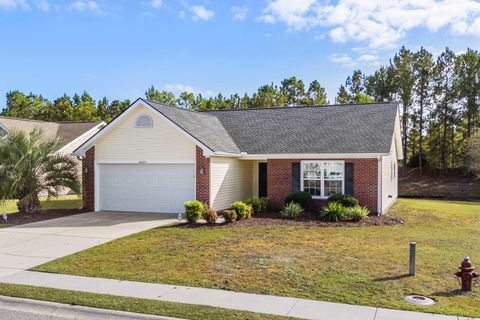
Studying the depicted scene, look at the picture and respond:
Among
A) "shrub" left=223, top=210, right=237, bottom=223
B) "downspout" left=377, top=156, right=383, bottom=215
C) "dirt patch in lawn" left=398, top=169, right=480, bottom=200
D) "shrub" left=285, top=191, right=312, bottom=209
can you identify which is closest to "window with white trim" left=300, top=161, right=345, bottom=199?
"shrub" left=285, top=191, right=312, bottom=209

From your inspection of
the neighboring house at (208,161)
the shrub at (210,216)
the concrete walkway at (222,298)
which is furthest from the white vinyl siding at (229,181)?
the concrete walkway at (222,298)

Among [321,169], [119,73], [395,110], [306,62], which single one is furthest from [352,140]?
[119,73]

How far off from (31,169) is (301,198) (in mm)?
10885

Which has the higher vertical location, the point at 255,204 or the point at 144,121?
the point at 144,121

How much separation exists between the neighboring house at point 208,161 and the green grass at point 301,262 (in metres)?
3.79

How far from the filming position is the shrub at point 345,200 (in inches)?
659

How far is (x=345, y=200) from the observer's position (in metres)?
16.8

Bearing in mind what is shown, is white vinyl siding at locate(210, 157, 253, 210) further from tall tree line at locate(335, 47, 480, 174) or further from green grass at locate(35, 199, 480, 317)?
tall tree line at locate(335, 47, 480, 174)

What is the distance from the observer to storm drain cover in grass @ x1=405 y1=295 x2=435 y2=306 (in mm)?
6727

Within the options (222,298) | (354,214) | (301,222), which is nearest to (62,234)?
(222,298)

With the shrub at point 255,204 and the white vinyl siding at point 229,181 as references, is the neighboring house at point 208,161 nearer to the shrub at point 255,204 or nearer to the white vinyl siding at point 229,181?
the white vinyl siding at point 229,181

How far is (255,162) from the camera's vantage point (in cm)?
2138

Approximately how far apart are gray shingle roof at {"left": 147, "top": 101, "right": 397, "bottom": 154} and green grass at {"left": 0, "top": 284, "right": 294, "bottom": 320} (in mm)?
10340

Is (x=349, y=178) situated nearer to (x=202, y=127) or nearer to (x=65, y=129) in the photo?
(x=202, y=127)
